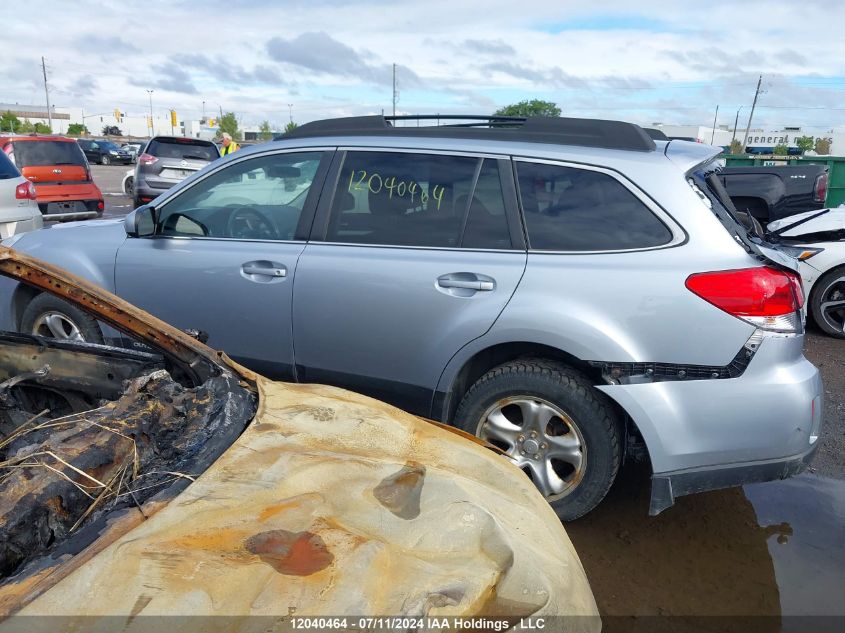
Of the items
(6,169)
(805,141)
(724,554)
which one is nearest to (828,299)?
(724,554)

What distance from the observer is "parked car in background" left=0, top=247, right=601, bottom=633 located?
1.53 m

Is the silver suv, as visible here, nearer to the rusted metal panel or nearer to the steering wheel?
the steering wheel

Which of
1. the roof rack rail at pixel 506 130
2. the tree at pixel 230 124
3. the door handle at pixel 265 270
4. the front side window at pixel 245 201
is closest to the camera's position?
the roof rack rail at pixel 506 130

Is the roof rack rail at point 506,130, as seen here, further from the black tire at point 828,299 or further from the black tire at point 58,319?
the black tire at point 828,299

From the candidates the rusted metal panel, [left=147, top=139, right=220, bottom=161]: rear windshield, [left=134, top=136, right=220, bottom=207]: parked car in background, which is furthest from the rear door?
[left=147, top=139, right=220, bottom=161]: rear windshield

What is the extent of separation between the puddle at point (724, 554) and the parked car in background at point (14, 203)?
719 cm

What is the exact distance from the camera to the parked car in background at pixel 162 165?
1377cm

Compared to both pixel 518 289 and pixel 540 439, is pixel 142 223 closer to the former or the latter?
pixel 518 289

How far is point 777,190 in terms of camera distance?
28.8 feet

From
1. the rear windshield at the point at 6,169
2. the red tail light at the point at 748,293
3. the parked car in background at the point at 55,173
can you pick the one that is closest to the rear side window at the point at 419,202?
the red tail light at the point at 748,293

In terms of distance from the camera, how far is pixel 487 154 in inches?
134

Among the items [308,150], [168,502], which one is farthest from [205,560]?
[308,150]

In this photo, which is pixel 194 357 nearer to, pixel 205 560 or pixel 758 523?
pixel 205 560

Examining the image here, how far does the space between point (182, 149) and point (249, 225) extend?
11647 millimetres
